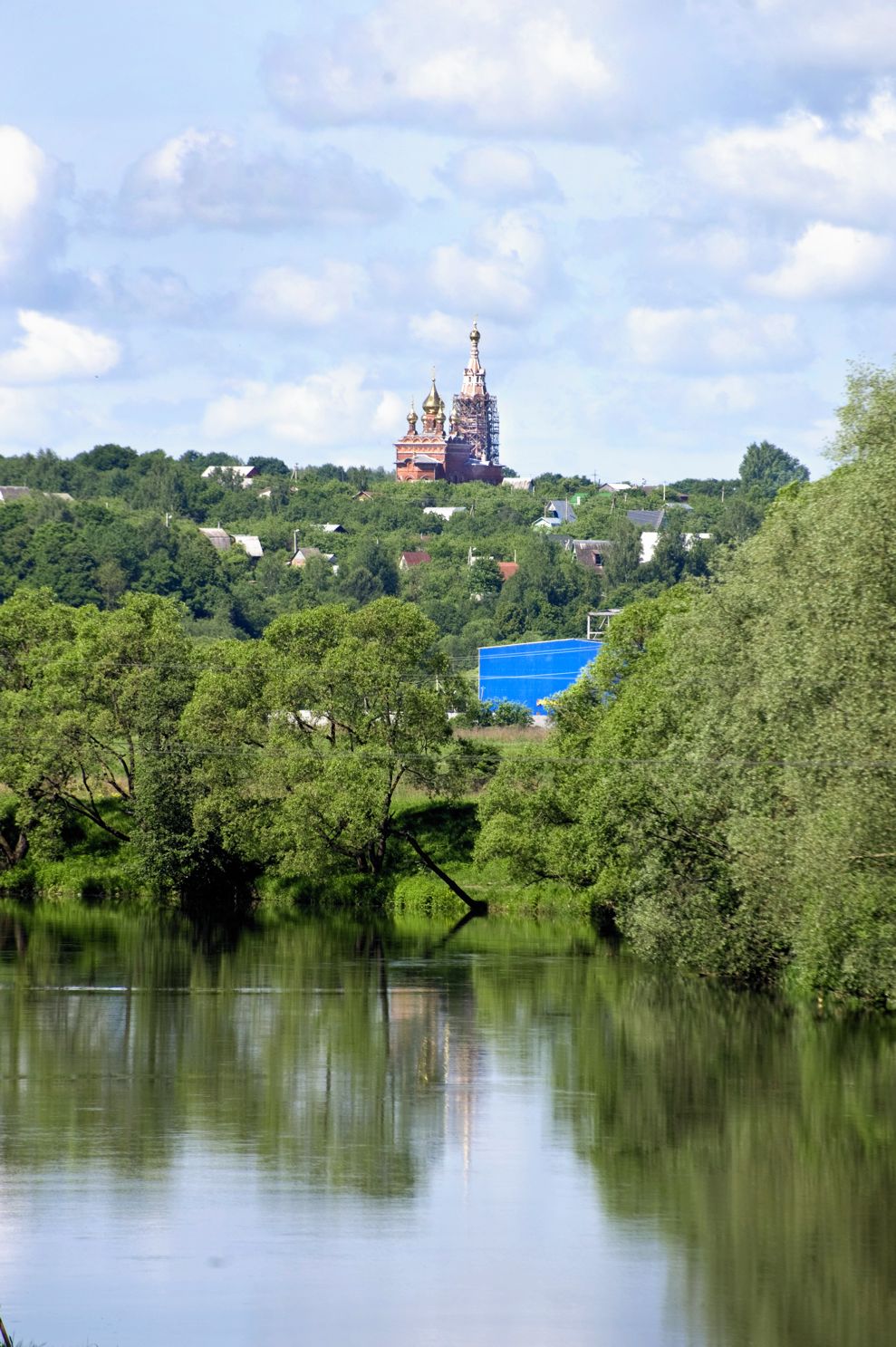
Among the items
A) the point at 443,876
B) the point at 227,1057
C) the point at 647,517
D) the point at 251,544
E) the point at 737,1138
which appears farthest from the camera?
the point at 647,517

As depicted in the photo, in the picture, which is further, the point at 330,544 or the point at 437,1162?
the point at 330,544

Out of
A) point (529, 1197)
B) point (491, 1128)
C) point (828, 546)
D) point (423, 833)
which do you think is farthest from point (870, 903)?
point (423, 833)

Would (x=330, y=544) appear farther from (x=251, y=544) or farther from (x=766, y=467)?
(x=766, y=467)

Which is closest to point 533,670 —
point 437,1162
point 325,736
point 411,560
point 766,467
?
point 325,736

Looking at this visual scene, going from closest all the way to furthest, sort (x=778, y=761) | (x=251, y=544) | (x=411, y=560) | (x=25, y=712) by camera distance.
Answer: (x=778, y=761) → (x=25, y=712) → (x=411, y=560) → (x=251, y=544)

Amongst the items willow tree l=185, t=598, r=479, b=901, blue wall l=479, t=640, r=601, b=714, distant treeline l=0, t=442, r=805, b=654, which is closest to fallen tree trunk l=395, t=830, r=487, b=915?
willow tree l=185, t=598, r=479, b=901

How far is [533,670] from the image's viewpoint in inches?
3639

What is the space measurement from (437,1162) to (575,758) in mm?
26237

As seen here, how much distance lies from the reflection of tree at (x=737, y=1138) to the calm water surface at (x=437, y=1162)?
7cm

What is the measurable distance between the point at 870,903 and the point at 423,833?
93.8 ft

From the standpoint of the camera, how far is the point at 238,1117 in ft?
86.9

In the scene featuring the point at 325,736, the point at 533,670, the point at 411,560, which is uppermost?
Answer: the point at 411,560

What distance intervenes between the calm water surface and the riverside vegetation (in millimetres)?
2576

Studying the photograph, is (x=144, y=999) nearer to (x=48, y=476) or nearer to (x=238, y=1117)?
(x=238, y=1117)
